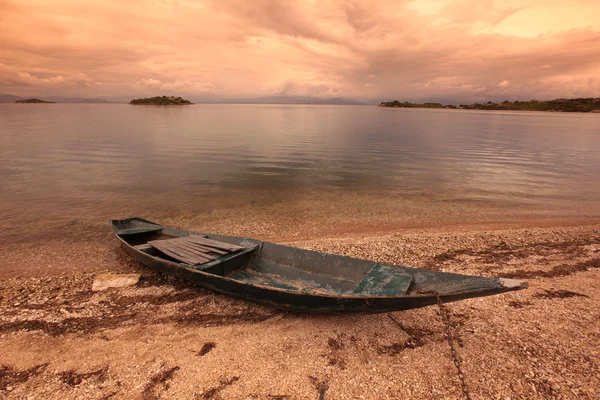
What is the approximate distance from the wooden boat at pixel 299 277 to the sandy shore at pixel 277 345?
32.5 inches

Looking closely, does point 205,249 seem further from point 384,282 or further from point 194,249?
point 384,282

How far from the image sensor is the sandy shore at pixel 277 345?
5707mm

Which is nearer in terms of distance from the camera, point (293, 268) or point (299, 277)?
point (299, 277)

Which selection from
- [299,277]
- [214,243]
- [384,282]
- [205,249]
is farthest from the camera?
[214,243]

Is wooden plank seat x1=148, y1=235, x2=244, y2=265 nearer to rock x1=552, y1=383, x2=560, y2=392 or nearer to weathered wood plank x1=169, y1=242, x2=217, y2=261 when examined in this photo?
weathered wood plank x1=169, y1=242, x2=217, y2=261

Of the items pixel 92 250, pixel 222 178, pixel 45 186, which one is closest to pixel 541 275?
pixel 92 250

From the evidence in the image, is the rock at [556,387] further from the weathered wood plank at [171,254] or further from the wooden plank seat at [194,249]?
the weathered wood plank at [171,254]

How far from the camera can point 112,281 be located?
9.43 metres

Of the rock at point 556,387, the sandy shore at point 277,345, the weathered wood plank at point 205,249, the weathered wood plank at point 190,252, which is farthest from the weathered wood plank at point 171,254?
the rock at point 556,387

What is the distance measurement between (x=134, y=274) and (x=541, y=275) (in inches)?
536

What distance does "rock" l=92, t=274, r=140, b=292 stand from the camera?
930 cm

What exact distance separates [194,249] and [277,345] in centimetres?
451

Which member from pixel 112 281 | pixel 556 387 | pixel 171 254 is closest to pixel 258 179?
pixel 171 254

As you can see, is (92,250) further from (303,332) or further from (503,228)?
(503,228)
